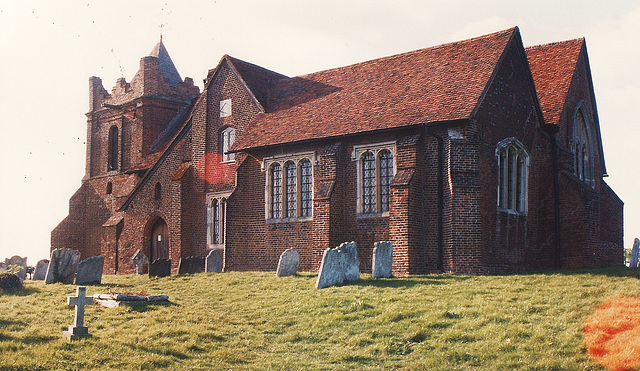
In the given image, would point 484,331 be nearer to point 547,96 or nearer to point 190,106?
→ point 547,96

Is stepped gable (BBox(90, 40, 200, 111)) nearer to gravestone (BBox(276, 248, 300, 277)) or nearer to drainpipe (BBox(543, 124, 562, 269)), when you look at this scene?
gravestone (BBox(276, 248, 300, 277))

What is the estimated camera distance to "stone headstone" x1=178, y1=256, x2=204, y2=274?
28375 millimetres

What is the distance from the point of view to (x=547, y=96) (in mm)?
30688

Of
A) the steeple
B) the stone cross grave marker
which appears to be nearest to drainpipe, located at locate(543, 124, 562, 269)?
the stone cross grave marker

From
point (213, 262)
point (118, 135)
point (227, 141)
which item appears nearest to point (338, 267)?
point (213, 262)

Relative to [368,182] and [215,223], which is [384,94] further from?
[215,223]

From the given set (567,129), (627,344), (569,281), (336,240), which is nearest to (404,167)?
(336,240)

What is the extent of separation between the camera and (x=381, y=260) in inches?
889

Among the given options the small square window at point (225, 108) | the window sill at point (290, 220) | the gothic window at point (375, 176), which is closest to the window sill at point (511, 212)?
the gothic window at point (375, 176)

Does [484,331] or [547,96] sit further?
[547,96]

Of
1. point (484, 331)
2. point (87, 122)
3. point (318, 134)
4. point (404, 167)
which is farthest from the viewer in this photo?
point (87, 122)

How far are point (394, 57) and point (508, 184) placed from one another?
26.2 ft

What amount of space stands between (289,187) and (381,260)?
8.37 m

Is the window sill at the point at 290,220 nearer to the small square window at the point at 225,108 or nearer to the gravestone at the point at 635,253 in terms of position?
the small square window at the point at 225,108
